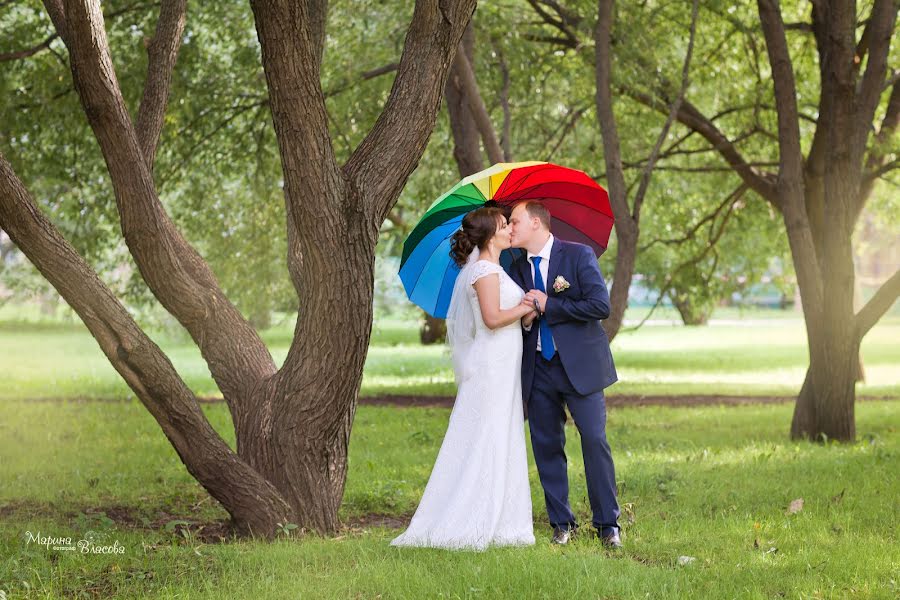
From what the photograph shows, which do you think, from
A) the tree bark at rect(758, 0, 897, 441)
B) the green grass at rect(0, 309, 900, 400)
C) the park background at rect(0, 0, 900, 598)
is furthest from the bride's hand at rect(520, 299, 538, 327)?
the tree bark at rect(758, 0, 897, 441)

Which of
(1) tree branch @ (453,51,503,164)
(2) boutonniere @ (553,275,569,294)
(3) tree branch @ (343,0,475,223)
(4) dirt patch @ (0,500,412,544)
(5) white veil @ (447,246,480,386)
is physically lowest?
(4) dirt patch @ (0,500,412,544)

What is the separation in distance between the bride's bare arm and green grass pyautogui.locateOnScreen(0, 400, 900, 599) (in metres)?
1.29

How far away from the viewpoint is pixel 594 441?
6020 mm

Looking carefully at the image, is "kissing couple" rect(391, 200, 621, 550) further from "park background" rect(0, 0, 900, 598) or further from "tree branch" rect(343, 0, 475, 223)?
"tree branch" rect(343, 0, 475, 223)

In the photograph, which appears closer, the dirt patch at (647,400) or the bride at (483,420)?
the bride at (483,420)

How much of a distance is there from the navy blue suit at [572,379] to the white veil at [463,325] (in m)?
0.34

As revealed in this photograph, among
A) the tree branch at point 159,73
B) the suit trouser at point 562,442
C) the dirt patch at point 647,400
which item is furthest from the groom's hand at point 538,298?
the dirt patch at point 647,400

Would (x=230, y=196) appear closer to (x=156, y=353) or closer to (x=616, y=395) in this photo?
(x=616, y=395)

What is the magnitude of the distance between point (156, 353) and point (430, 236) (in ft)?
6.03

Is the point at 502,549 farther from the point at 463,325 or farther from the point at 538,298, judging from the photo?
the point at 538,298

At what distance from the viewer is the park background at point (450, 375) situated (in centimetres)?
547

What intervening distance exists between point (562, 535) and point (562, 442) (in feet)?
1.82

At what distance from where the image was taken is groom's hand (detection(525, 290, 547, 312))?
5988 millimetres

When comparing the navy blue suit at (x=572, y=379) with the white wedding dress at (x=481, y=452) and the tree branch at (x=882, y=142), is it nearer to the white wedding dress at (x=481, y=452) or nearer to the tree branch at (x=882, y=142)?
the white wedding dress at (x=481, y=452)
